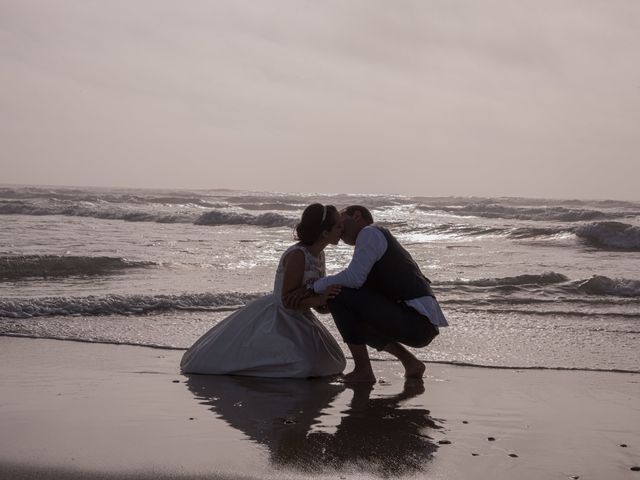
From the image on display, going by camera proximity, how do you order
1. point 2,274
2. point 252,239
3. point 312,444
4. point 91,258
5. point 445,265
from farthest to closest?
point 252,239
point 445,265
point 91,258
point 2,274
point 312,444

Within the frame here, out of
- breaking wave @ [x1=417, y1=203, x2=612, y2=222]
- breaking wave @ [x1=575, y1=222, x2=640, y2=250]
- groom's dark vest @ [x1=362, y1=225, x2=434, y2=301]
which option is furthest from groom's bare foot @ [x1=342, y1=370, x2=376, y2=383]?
breaking wave @ [x1=417, y1=203, x2=612, y2=222]

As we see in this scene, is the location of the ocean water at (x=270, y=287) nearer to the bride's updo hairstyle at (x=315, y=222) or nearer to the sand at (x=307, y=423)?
the sand at (x=307, y=423)

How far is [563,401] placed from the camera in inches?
207

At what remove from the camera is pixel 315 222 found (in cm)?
568

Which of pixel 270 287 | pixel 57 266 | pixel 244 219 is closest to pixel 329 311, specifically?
pixel 270 287

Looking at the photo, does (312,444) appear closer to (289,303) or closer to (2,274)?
(289,303)

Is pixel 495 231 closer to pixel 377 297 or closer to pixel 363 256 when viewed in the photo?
pixel 377 297

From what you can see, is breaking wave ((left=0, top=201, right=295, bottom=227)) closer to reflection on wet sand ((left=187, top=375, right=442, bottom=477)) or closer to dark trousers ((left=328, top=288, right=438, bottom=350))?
dark trousers ((left=328, top=288, right=438, bottom=350))

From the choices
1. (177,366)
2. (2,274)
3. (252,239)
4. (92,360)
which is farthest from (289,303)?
(252,239)

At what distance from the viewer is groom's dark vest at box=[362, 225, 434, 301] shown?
5.59 m

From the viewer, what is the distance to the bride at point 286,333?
5.76 metres

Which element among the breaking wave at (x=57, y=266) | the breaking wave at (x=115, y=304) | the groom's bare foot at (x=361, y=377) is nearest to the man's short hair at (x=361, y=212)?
the groom's bare foot at (x=361, y=377)

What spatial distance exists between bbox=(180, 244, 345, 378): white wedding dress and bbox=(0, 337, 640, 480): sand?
0.12 m

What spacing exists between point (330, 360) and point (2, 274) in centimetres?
698
